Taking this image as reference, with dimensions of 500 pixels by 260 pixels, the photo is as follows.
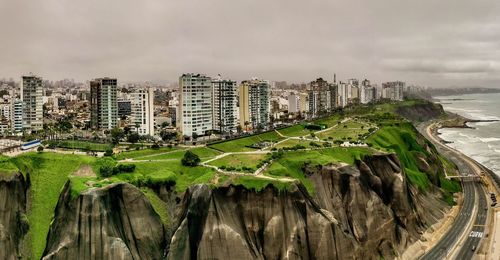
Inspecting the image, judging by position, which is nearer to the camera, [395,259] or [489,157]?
[395,259]

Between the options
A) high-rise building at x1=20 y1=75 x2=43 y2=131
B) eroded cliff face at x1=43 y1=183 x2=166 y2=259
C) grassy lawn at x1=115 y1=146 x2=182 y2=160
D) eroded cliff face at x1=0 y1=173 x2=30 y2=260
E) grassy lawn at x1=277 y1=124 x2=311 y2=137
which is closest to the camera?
eroded cliff face at x1=43 y1=183 x2=166 y2=259

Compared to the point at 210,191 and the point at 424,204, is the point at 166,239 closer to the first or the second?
the point at 210,191

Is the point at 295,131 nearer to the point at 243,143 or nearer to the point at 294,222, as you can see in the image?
the point at 243,143

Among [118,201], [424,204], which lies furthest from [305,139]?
[118,201]

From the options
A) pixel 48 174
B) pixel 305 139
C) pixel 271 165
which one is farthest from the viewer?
pixel 305 139

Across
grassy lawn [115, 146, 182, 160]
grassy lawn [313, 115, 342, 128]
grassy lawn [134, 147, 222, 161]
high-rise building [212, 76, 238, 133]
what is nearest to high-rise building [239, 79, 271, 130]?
high-rise building [212, 76, 238, 133]

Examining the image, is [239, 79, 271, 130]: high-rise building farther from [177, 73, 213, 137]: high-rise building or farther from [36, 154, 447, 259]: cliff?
[36, 154, 447, 259]: cliff
